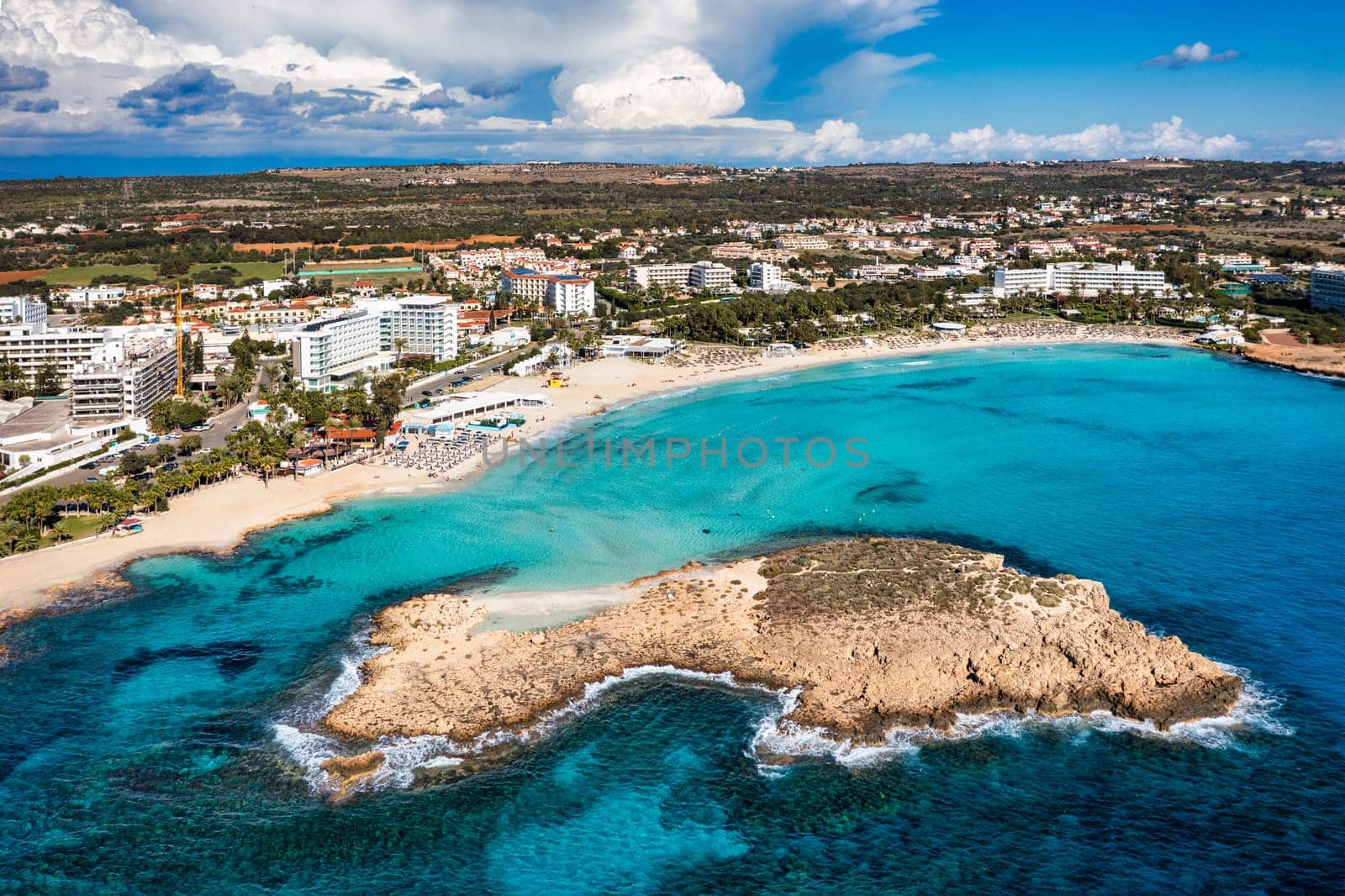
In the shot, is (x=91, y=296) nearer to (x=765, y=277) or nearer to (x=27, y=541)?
(x=27, y=541)

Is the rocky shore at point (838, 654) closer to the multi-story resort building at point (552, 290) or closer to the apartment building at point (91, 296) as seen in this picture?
the multi-story resort building at point (552, 290)

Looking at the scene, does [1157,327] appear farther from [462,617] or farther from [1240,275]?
[462,617]

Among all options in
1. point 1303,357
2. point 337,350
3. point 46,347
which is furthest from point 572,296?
point 1303,357

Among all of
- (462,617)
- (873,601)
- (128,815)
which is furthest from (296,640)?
(873,601)

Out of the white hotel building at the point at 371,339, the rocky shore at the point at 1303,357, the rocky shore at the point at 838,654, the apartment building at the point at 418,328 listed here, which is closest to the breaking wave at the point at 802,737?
the rocky shore at the point at 838,654

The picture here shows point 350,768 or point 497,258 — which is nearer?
point 350,768

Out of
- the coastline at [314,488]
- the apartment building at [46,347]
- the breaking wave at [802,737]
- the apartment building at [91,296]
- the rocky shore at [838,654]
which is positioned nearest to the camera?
the breaking wave at [802,737]

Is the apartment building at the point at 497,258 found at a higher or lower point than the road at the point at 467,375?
higher

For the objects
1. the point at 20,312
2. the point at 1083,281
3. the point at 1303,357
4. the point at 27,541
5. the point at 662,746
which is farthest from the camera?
the point at 1083,281

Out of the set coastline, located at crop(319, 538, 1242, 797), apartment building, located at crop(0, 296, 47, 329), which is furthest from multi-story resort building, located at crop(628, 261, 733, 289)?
coastline, located at crop(319, 538, 1242, 797)
